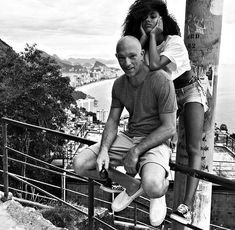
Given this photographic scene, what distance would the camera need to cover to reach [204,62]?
248cm

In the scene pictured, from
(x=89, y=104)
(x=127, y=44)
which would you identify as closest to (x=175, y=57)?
(x=127, y=44)

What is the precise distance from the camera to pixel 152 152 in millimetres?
2162

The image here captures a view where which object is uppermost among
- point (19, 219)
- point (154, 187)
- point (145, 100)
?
point (145, 100)

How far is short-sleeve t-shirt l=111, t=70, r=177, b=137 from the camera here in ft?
7.06

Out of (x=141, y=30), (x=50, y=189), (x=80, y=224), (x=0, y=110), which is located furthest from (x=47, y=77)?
(x=141, y=30)

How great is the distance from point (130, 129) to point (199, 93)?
54 centimetres

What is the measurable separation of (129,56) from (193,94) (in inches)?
22.1

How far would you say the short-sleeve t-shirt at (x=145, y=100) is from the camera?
2.15 meters

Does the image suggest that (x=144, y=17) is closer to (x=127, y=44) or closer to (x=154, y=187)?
(x=127, y=44)

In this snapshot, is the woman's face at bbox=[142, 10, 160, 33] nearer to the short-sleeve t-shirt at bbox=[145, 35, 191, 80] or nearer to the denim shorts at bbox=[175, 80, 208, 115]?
the short-sleeve t-shirt at bbox=[145, 35, 191, 80]

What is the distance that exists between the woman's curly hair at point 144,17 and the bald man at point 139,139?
332 millimetres

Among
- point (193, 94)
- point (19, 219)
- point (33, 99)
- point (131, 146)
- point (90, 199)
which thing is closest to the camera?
point (131, 146)

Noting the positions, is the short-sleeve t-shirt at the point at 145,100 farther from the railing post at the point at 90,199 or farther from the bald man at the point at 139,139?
the railing post at the point at 90,199

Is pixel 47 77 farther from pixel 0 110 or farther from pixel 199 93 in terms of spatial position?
pixel 199 93
